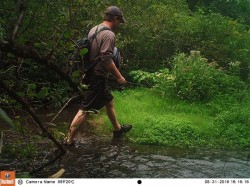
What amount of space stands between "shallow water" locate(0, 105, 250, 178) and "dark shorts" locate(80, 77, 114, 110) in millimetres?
288

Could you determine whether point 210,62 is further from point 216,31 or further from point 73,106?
point 73,106

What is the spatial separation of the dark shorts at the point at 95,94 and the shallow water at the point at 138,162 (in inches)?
11.3

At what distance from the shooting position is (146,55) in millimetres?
4727

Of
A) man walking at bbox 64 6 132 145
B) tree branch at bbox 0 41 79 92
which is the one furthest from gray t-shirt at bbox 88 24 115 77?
tree branch at bbox 0 41 79 92

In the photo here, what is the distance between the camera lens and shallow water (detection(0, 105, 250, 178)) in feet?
8.13

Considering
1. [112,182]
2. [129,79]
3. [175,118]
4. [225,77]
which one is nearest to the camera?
[112,182]

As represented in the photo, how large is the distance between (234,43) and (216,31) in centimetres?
40

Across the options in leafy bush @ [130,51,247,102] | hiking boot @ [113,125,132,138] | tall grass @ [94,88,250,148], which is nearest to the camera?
tall grass @ [94,88,250,148]

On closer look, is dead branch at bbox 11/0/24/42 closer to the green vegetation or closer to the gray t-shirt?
the green vegetation

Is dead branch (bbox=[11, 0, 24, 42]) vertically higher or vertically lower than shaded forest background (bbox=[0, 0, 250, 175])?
higher

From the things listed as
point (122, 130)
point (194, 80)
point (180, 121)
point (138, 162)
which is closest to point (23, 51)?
point (138, 162)

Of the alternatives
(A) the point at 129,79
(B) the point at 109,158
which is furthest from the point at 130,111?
(B) the point at 109,158

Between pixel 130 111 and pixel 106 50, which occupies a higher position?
pixel 106 50

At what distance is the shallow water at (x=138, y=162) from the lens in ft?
8.13
